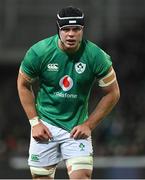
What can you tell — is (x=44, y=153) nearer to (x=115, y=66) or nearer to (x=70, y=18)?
(x=70, y=18)

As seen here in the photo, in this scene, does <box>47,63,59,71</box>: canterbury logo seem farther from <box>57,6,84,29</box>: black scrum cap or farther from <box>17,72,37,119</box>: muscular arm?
<box>57,6,84,29</box>: black scrum cap

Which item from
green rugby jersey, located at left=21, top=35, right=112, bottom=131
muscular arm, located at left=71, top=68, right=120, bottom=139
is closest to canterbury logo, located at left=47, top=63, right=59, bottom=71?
green rugby jersey, located at left=21, top=35, right=112, bottom=131

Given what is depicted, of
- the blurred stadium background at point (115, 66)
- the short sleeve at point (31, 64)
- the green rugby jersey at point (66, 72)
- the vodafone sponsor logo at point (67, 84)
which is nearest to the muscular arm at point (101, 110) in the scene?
the green rugby jersey at point (66, 72)

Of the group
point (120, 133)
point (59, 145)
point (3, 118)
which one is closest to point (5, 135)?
point (3, 118)

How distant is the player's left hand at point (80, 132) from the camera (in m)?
7.38

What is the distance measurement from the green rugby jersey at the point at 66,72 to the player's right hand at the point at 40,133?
15 centimetres

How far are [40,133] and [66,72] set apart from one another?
543mm

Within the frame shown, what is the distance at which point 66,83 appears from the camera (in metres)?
7.41

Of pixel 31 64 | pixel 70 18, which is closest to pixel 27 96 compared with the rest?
pixel 31 64

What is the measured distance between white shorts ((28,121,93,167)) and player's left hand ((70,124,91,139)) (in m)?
0.06

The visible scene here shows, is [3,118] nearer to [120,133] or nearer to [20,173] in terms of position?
[120,133]

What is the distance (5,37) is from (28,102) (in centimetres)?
1218

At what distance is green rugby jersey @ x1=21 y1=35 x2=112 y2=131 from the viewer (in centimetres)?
734

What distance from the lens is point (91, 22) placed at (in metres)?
19.6
